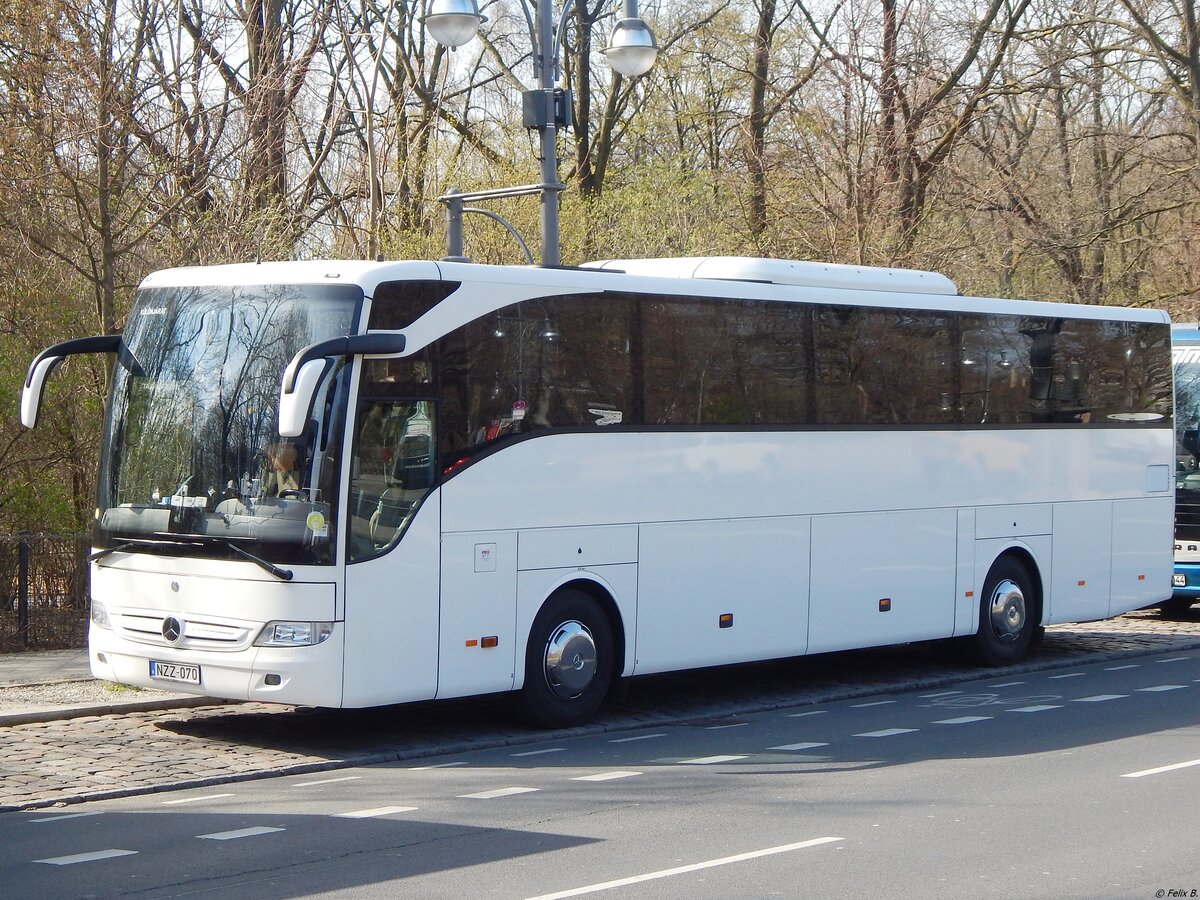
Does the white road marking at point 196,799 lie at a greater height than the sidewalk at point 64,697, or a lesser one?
lesser

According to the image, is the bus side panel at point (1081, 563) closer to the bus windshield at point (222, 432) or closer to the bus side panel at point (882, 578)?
the bus side panel at point (882, 578)

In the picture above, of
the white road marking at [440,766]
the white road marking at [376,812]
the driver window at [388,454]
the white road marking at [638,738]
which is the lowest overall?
the white road marking at [638,738]

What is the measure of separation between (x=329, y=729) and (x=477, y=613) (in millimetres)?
1731

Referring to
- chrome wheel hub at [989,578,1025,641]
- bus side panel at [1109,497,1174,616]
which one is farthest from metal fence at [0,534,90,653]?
bus side panel at [1109,497,1174,616]

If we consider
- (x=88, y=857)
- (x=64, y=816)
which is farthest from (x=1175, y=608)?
(x=88, y=857)

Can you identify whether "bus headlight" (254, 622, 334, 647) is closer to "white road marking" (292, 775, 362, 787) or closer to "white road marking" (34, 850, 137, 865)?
"white road marking" (292, 775, 362, 787)

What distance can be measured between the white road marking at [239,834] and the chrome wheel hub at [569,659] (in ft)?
12.6

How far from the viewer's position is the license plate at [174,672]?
11109 mm

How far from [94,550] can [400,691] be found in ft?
8.68

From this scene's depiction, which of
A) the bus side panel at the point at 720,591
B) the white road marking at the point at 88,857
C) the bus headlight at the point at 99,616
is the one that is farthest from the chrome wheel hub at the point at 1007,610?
the white road marking at the point at 88,857

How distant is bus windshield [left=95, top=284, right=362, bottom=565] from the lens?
35.2 ft

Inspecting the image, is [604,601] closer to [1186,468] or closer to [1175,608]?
[1186,468]

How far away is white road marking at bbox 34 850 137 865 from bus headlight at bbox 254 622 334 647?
2.69m

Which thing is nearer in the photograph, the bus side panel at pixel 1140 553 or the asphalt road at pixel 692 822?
the asphalt road at pixel 692 822
